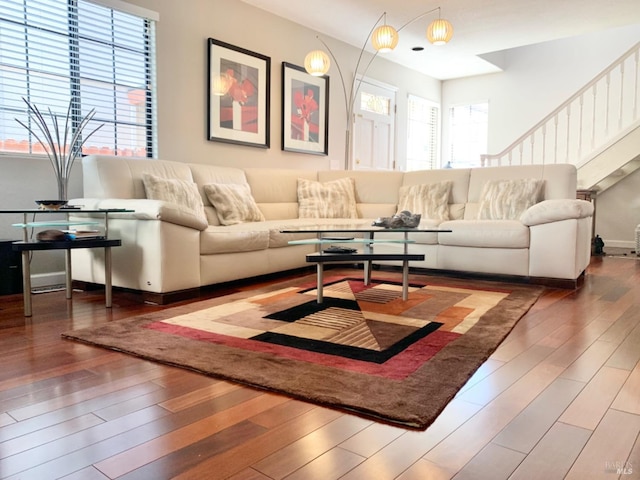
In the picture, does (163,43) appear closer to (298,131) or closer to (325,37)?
(298,131)

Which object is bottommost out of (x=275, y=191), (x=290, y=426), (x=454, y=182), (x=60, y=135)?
(x=290, y=426)

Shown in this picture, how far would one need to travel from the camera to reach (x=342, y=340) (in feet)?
7.06

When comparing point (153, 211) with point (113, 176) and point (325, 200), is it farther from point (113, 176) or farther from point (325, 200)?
point (325, 200)

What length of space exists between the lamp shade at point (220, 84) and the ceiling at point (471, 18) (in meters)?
0.88

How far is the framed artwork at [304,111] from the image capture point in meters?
5.36

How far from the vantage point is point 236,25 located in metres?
4.75

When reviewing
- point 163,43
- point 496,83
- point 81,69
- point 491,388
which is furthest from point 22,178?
point 496,83

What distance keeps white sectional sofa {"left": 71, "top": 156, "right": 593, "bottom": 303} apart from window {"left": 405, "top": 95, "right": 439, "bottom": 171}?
2973 millimetres

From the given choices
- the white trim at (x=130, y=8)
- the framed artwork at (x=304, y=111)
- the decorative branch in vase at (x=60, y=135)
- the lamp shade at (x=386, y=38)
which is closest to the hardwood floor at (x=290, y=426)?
the decorative branch in vase at (x=60, y=135)

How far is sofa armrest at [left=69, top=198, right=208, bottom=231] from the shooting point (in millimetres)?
2877

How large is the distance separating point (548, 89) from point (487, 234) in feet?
15.2

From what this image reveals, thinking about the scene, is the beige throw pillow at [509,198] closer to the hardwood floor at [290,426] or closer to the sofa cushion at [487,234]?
the sofa cushion at [487,234]

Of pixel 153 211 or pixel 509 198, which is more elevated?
pixel 509 198

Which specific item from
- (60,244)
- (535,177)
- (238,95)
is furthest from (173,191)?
(535,177)
